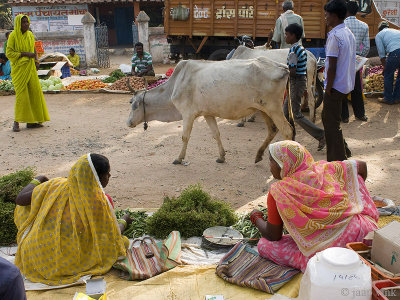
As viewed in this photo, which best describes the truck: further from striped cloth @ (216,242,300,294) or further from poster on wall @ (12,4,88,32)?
striped cloth @ (216,242,300,294)

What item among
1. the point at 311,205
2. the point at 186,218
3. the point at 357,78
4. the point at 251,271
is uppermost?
the point at 357,78

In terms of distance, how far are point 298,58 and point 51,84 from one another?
28.3 feet

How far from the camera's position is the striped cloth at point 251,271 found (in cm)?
350

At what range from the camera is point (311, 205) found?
336 centimetres

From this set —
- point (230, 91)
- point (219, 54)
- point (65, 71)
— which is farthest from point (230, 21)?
point (230, 91)

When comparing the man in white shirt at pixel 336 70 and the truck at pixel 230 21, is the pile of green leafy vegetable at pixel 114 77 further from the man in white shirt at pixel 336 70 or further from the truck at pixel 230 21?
the man in white shirt at pixel 336 70

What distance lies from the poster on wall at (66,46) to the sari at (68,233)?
1668 cm

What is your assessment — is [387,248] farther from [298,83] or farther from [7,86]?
[7,86]

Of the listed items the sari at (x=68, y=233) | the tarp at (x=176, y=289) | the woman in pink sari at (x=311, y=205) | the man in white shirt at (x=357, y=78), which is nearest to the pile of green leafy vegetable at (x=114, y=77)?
the man in white shirt at (x=357, y=78)

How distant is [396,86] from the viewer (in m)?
9.81

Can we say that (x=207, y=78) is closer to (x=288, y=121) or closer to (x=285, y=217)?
(x=288, y=121)

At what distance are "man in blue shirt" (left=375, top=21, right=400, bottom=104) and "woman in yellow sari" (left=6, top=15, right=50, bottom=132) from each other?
7320 millimetres

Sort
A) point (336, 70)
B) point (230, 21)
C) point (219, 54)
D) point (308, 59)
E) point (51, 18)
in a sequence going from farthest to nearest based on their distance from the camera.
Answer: point (51, 18) < point (219, 54) < point (230, 21) < point (308, 59) < point (336, 70)

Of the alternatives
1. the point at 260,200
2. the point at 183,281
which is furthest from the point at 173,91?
the point at 183,281
